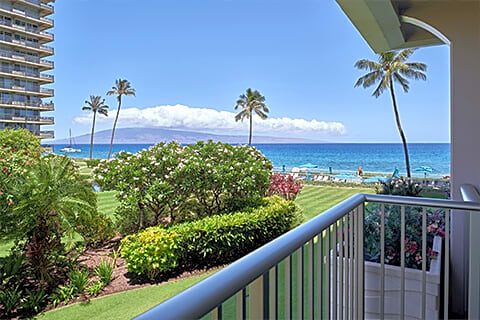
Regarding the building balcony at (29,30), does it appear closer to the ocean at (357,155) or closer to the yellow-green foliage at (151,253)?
the ocean at (357,155)

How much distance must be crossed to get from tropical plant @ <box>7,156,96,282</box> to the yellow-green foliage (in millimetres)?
872

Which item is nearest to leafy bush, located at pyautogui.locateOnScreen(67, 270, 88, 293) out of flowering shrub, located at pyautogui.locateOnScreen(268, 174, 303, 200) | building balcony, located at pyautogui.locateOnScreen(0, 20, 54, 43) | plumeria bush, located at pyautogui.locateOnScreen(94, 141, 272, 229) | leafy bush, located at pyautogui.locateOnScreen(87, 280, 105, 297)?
leafy bush, located at pyautogui.locateOnScreen(87, 280, 105, 297)

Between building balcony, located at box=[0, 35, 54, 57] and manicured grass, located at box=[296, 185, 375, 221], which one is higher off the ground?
building balcony, located at box=[0, 35, 54, 57]

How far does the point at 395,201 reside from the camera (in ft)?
5.33

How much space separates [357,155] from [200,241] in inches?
1353

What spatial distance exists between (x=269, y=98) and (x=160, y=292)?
37.7 meters

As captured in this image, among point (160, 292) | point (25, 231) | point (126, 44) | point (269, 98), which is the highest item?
point (126, 44)

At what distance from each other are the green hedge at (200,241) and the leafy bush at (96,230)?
994 millimetres

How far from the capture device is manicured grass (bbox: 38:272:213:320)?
3.69 meters

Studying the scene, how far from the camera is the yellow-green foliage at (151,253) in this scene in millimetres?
4461

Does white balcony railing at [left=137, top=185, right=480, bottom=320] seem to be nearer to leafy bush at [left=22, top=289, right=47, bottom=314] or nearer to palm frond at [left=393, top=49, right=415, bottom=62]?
leafy bush at [left=22, top=289, right=47, bottom=314]

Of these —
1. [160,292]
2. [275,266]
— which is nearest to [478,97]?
[275,266]

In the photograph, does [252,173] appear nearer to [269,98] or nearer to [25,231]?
[25,231]

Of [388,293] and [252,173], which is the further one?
[252,173]
